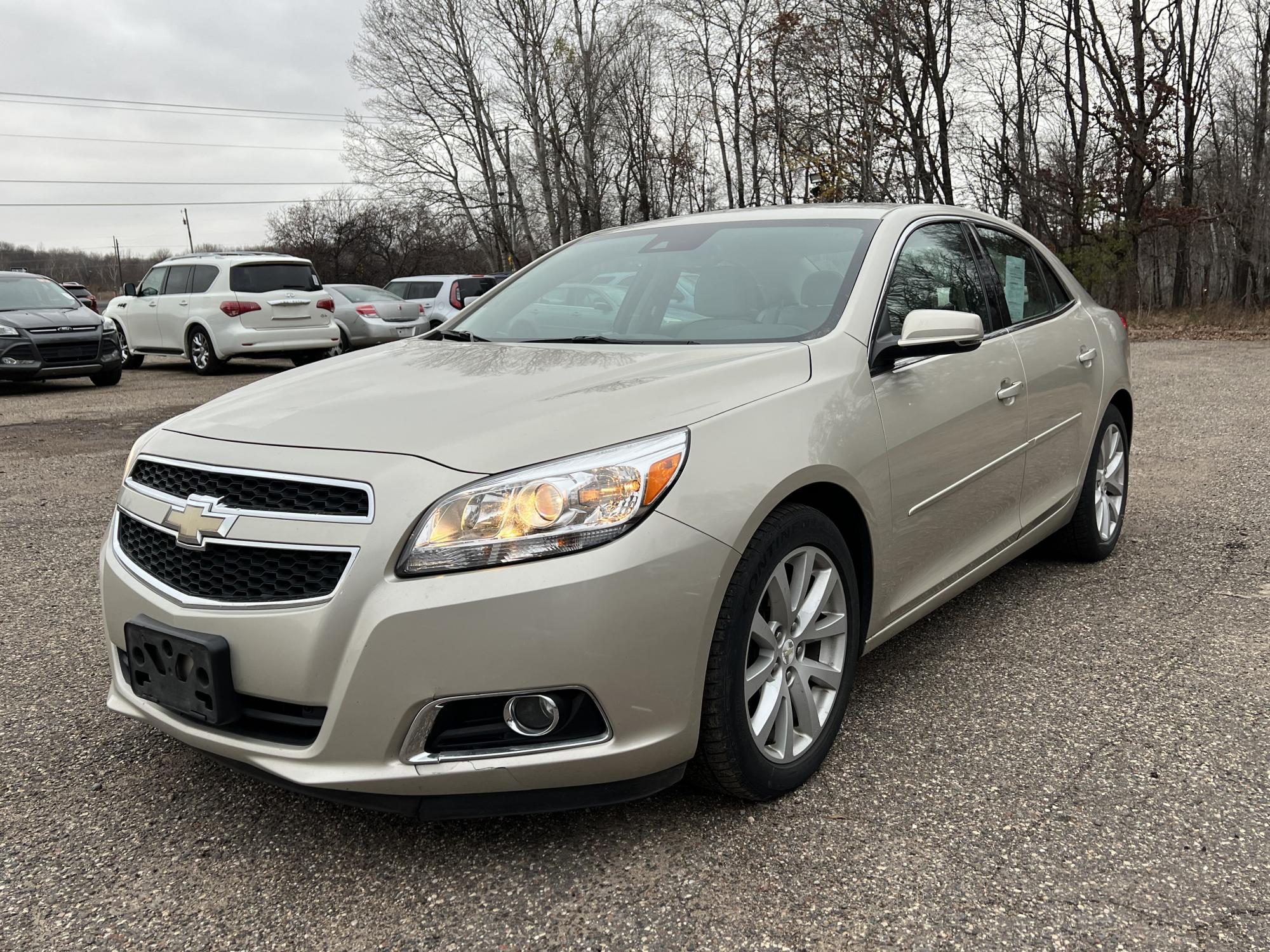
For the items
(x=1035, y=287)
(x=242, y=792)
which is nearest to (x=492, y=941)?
(x=242, y=792)

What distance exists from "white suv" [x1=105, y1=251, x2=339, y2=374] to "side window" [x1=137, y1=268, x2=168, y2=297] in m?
0.03

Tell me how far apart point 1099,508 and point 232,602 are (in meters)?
3.73

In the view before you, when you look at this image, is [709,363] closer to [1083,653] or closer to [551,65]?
[1083,653]

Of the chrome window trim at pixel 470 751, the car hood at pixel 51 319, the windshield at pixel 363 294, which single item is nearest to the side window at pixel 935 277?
the chrome window trim at pixel 470 751

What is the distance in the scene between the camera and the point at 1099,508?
175 inches

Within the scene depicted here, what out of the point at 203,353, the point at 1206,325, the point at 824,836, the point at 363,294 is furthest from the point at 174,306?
the point at 1206,325

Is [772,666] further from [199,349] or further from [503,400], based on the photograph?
[199,349]

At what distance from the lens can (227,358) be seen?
14930 mm

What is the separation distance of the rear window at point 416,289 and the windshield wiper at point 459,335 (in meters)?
15.1

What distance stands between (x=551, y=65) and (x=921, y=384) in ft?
122

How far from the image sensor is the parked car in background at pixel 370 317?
1725 centimetres

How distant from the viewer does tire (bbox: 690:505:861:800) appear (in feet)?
7.41

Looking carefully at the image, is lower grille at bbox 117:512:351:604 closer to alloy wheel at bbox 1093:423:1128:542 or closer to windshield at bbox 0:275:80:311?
alloy wheel at bbox 1093:423:1128:542

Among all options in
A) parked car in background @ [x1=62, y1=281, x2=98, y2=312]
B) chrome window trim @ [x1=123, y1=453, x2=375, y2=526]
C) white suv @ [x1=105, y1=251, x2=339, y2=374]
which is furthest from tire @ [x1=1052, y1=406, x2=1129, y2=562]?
parked car in background @ [x1=62, y1=281, x2=98, y2=312]
